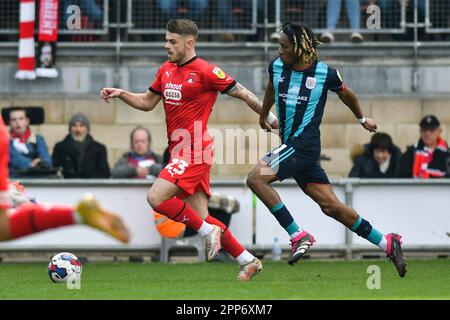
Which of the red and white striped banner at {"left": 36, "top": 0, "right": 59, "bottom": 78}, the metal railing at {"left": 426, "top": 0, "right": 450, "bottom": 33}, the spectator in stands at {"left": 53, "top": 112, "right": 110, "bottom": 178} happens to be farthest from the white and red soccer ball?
the metal railing at {"left": 426, "top": 0, "right": 450, "bottom": 33}

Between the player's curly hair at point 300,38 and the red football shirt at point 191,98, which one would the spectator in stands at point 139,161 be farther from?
the player's curly hair at point 300,38

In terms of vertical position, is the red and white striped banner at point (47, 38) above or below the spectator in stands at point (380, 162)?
above

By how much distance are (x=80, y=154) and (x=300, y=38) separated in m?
6.29

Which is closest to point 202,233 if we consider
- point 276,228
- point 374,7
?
point 276,228

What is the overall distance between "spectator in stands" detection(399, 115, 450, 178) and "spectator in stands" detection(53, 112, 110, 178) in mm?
3979

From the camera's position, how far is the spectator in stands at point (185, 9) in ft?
71.6

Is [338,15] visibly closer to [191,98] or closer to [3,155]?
[191,98]

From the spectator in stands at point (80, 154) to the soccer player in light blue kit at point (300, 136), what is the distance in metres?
5.60

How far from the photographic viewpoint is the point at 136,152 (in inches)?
778

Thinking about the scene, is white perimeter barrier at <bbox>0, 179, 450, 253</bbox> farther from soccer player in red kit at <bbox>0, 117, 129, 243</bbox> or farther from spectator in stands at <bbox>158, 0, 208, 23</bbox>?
soccer player in red kit at <bbox>0, 117, 129, 243</bbox>

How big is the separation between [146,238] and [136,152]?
54.7 inches

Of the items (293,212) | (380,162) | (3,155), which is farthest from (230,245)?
(380,162)

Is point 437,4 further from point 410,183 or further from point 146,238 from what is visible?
point 146,238

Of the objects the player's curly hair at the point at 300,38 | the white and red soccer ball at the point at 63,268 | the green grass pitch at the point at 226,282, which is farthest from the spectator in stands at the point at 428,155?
the white and red soccer ball at the point at 63,268
